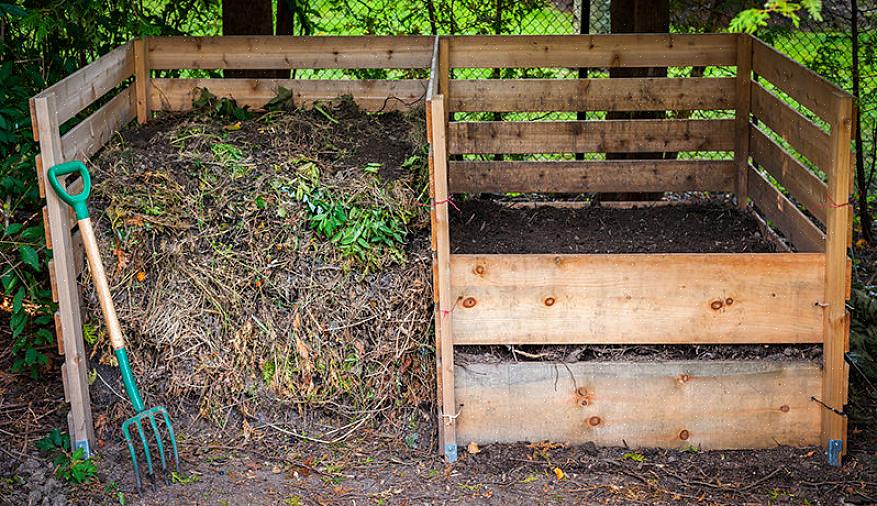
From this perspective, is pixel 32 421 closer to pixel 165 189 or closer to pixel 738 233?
pixel 165 189

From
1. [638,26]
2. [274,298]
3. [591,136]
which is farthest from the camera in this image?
[638,26]

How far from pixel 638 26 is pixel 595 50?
0.54 metres

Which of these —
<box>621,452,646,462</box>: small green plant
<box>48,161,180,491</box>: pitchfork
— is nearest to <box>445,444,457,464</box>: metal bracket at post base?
<box>621,452,646,462</box>: small green plant

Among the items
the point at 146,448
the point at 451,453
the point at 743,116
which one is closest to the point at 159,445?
the point at 146,448

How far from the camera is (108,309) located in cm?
473

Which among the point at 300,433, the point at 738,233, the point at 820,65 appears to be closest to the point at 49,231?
the point at 300,433

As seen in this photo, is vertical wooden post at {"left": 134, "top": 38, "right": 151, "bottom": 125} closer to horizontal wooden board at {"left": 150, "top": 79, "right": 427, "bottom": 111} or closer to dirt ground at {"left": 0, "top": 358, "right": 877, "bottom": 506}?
horizontal wooden board at {"left": 150, "top": 79, "right": 427, "bottom": 111}

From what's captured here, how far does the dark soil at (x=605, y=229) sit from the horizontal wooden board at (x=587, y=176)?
14 centimetres

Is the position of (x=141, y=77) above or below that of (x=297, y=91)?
above

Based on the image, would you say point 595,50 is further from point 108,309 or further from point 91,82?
point 108,309

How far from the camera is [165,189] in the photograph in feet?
17.4

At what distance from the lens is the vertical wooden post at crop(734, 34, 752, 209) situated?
623 centimetres

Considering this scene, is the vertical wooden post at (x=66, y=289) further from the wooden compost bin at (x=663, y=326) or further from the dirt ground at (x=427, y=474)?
the wooden compost bin at (x=663, y=326)

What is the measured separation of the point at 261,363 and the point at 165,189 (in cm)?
97
